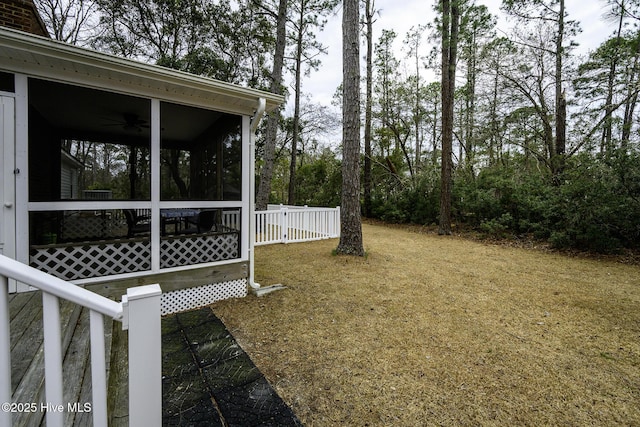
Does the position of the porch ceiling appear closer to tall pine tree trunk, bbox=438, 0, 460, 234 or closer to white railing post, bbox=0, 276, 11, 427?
white railing post, bbox=0, 276, 11, 427

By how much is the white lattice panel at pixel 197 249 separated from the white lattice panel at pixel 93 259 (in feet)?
0.70

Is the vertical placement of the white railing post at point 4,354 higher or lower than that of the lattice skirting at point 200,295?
higher

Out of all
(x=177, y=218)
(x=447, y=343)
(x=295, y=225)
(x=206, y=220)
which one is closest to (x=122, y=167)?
(x=177, y=218)

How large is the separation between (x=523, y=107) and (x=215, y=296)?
43.2ft

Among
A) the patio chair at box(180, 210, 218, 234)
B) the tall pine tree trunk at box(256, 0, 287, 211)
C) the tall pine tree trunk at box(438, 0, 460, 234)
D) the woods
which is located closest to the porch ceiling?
the patio chair at box(180, 210, 218, 234)

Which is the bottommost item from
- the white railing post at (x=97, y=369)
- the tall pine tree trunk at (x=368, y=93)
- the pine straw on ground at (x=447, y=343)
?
the pine straw on ground at (x=447, y=343)

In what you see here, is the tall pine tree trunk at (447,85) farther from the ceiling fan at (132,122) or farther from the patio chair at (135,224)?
the patio chair at (135,224)

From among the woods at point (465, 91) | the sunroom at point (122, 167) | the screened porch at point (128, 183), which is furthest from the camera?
the woods at point (465, 91)

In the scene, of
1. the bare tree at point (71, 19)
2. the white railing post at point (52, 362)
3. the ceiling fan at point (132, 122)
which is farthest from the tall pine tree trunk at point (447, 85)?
the bare tree at point (71, 19)

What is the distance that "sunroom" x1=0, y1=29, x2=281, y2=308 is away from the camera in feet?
8.68

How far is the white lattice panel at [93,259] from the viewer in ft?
9.29

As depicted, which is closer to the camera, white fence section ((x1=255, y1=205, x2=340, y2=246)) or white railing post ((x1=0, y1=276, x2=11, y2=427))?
white railing post ((x1=0, y1=276, x2=11, y2=427))

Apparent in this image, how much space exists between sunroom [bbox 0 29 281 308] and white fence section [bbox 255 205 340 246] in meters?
2.35

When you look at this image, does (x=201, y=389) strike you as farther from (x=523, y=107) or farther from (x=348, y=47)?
(x=523, y=107)
